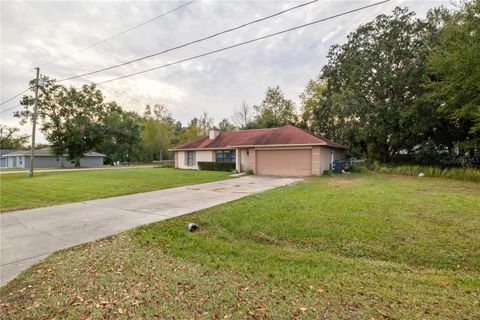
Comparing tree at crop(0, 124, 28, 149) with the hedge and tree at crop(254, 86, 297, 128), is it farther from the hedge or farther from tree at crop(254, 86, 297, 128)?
the hedge

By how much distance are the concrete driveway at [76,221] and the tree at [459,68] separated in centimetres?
1493

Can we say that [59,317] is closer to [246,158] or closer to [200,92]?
[246,158]

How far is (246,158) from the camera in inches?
808

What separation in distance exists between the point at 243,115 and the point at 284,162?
2511cm

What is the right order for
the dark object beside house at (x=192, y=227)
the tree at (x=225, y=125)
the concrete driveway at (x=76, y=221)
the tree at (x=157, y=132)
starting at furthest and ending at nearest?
the tree at (x=225, y=125)
the tree at (x=157, y=132)
the dark object beside house at (x=192, y=227)
the concrete driveway at (x=76, y=221)

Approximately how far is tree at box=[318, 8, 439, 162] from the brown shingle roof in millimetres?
3164

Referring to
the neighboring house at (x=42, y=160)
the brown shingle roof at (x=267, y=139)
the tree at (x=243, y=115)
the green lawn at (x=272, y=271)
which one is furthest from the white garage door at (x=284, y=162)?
the neighboring house at (x=42, y=160)

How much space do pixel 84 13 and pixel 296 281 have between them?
Answer: 37.9ft

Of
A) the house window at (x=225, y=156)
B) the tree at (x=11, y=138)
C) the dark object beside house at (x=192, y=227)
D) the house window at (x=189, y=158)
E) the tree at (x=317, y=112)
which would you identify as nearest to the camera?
the dark object beside house at (x=192, y=227)

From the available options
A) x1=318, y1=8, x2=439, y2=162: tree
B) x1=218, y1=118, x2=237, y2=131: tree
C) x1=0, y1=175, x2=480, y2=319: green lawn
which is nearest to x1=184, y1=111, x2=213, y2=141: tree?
x1=218, y1=118, x2=237, y2=131: tree

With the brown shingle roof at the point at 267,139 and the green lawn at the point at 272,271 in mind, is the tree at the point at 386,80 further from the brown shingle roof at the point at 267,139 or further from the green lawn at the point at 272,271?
the green lawn at the point at 272,271

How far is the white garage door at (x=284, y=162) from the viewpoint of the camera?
17.3 metres

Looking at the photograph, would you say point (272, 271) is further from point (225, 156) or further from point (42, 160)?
point (42, 160)

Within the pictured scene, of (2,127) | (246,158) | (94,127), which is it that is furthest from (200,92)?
(2,127)
